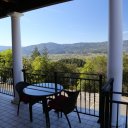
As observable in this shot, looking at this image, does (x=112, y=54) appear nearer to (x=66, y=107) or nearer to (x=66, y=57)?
(x=66, y=107)

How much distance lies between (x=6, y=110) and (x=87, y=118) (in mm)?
2021

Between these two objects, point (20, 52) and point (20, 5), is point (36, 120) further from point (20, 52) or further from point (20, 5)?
point (20, 5)

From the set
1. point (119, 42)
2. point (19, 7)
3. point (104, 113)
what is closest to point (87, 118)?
point (104, 113)

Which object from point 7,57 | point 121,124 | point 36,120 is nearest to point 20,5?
point 36,120

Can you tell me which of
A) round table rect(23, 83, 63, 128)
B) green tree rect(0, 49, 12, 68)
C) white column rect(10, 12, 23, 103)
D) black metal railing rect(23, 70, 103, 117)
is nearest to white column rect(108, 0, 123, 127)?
black metal railing rect(23, 70, 103, 117)

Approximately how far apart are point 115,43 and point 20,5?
2.91 meters

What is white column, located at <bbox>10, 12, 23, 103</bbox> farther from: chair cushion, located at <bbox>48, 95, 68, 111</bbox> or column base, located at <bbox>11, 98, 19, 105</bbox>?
chair cushion, located at <bbox>48, 95, 68, 111</bbox>

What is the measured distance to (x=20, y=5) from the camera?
5.07m

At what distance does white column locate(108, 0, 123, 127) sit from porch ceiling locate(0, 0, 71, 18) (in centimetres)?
165

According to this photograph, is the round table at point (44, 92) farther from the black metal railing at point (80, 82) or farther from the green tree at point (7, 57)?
the green tree at point (7, 57)

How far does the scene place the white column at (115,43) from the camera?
3.40 metres

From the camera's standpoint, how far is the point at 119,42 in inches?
136

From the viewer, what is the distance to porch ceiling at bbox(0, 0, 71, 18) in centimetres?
470

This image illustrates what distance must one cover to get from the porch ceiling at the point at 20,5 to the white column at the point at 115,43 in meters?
1.65
